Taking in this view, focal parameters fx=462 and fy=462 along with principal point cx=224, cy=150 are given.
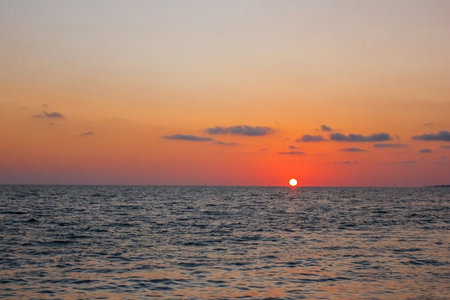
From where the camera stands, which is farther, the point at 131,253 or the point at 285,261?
the point at 131,253

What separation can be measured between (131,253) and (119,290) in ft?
35.0

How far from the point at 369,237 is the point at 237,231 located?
12.7 metres

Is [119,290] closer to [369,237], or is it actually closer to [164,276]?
[164,276]

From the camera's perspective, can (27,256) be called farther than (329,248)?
No

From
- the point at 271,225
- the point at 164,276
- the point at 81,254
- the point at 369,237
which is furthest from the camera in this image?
the point at 271,225

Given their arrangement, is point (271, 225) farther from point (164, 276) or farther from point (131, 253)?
point (164, 276)

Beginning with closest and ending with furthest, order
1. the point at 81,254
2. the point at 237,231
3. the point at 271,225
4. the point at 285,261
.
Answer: the point at 285,261
the point at 81,254
the point at 237,231
the point at 271,225

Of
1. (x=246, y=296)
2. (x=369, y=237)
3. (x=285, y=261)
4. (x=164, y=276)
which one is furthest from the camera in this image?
(x=369, y=237)

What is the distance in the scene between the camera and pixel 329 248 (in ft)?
116

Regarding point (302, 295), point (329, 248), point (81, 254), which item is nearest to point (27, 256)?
point (81, 254)

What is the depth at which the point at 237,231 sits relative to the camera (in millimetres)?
46531

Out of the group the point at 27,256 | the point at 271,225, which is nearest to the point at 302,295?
the point at 27,256

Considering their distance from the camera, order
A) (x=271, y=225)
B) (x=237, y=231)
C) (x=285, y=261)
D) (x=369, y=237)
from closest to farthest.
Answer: (x=285, y=261) → (x=369, y=237) → (x=237, y=231) → (x=271, y=225)

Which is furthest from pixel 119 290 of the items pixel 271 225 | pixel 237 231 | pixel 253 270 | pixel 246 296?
pixel 271 225
